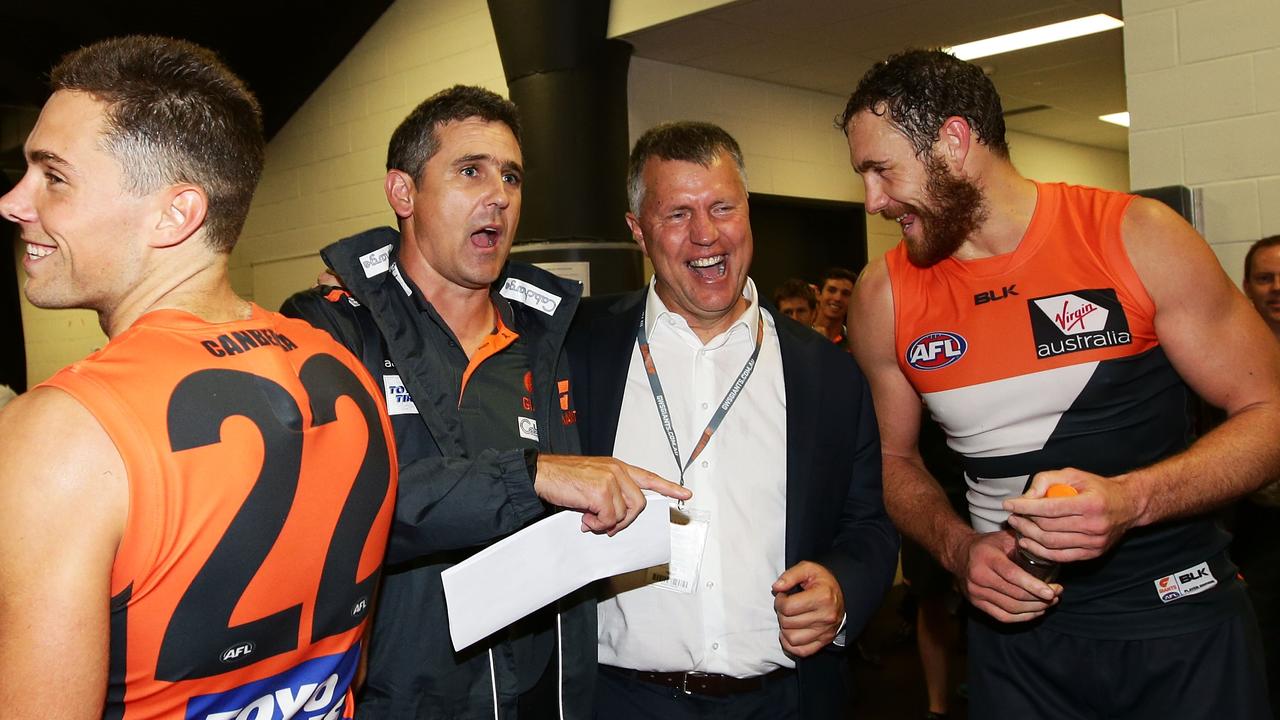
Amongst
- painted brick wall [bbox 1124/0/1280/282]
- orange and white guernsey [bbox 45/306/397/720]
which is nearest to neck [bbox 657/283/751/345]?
orange and white guernsey [bbox 45/306/397/720]

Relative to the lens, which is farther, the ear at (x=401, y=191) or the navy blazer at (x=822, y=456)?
the ear at (x=401, y=191)

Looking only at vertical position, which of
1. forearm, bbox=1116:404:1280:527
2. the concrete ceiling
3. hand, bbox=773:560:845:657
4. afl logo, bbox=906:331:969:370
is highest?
the concrete ceiling

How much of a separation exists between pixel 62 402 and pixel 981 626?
5.83 ft

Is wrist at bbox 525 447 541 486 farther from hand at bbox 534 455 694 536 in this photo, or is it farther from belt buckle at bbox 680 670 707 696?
belt buckle at bbox 680 670 707 696

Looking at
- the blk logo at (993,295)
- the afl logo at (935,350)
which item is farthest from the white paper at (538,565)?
the blk logo at (993,295)

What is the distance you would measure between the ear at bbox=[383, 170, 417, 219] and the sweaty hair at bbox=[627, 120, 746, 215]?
20.9 inches

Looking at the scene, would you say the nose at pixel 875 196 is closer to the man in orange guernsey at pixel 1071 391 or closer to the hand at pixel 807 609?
the man in orange guernsey at pixel 1071 391

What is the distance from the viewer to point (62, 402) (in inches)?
35.7

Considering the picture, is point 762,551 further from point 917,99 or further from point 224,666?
point 224,666

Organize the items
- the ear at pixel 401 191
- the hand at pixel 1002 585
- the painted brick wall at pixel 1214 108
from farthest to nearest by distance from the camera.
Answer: the painted brick wall at pixel 1214 108
the ear at pixel 401 191
the hand at pixel 1002 585

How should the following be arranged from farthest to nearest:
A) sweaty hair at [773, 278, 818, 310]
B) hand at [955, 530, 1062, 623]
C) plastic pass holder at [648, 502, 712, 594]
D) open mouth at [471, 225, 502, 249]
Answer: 1. sweaty hair at [773, 278, 818, 310]
2. open mouth at [471, 225, 502, 249]
3. plastic pass holder at [648, 502, 712, 594]
4. hand at [955, 530, 1062, 623]

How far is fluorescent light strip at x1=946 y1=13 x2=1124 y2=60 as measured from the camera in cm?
532

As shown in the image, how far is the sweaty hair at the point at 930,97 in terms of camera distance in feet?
6.33

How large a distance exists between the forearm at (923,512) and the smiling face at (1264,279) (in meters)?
1.65
